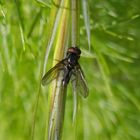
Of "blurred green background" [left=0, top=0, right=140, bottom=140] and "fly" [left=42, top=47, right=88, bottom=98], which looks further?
"blurred green background" [left=0, top=0, right=140, bottom=140]

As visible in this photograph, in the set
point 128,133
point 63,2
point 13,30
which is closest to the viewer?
point 63,2

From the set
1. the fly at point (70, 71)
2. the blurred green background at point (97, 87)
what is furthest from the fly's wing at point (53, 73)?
the blurred green background at point (97, 87)

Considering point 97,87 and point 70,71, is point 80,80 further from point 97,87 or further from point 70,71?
point 97,87

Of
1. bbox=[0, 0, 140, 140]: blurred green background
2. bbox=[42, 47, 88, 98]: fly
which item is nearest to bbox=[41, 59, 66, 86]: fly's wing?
bbox=[42, 47, 88, 98]: fly

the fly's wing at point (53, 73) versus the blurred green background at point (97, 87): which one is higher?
the blurred green background at point (97, 87)

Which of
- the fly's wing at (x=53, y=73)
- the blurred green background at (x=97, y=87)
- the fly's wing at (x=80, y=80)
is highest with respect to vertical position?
the blurred green background at (x=97, y=87)

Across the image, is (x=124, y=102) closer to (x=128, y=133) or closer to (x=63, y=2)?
(x=128, y=133)

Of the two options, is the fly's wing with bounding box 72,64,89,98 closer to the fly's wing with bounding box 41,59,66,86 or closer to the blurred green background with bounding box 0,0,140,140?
the fly's wing with bounding box 41,59,66,86

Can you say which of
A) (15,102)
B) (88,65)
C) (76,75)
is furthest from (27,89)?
(76,75)

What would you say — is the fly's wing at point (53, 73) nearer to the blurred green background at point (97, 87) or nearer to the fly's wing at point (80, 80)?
the fly's wing at point (80, 80)

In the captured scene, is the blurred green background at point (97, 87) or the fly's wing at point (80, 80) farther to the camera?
the blurred green background at point (97, 87)

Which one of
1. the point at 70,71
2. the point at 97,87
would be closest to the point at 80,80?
the point at 70,71
